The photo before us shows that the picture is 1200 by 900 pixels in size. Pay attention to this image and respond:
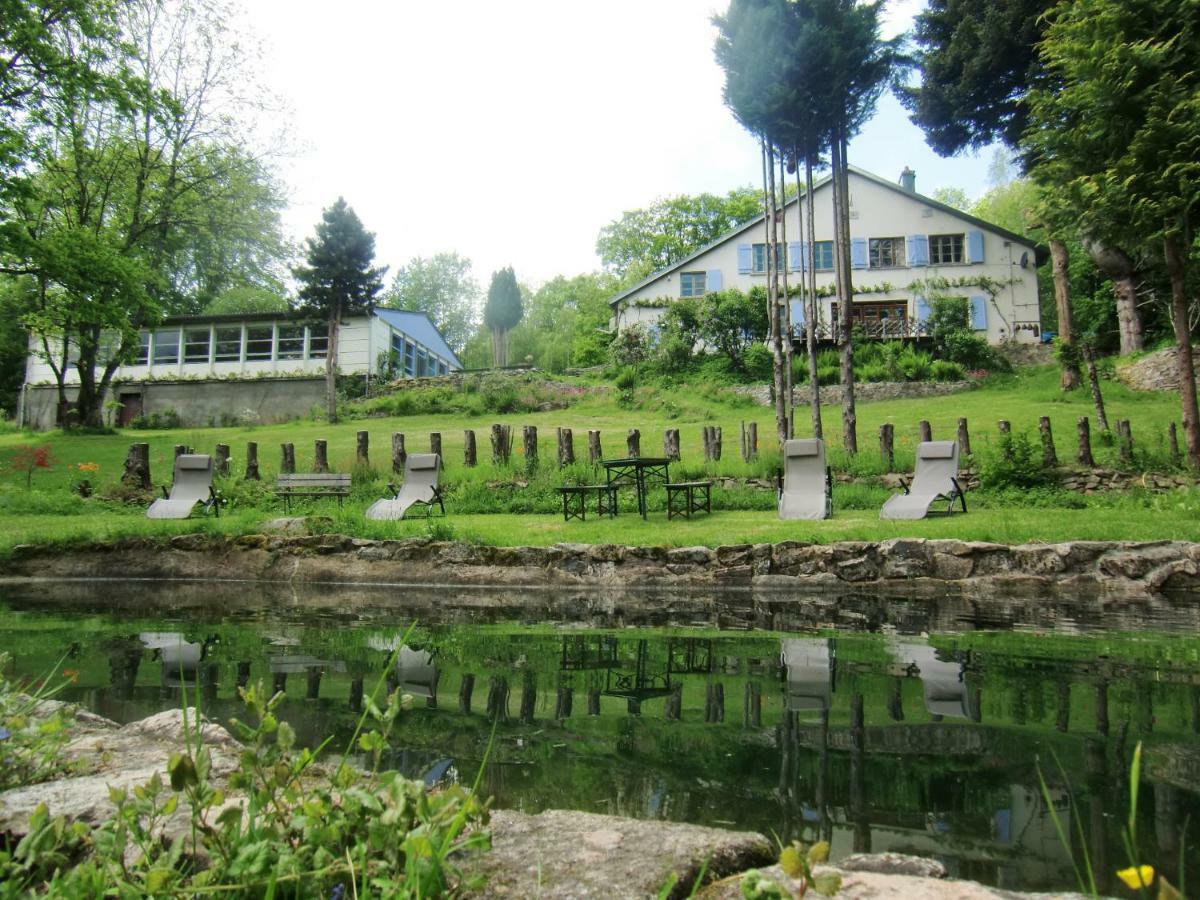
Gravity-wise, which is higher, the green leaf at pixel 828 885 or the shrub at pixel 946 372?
the shrub at pixel 946 372

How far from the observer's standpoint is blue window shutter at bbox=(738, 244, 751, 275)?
34.4m

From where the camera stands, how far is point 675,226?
177 feet

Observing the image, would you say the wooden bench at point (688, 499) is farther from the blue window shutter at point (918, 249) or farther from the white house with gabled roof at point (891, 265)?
the blue window shutter at point (918, 249)

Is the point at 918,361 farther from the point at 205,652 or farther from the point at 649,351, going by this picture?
the point at 205,652

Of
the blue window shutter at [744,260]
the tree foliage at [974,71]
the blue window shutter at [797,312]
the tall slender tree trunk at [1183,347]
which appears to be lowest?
the tall slender tree trunk at [1183,347]

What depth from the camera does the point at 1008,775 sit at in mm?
2520

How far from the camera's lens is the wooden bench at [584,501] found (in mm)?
12258

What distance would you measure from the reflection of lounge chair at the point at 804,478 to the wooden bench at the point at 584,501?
8.81ft

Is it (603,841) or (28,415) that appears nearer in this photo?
(603,841)

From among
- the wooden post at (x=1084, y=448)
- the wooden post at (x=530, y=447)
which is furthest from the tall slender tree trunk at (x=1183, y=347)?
the wooden post at (x=530, y=447)

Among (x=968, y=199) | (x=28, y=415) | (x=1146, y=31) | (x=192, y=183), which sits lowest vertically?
(x=28, y=415)

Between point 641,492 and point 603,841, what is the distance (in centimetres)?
1093

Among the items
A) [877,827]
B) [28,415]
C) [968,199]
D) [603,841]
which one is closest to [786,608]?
[877,827]

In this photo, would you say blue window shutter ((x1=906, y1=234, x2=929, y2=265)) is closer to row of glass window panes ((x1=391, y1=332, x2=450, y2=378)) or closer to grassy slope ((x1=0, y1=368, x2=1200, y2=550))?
grassy slope ((x1=0, y1=368, x2=1200, y2=550))
